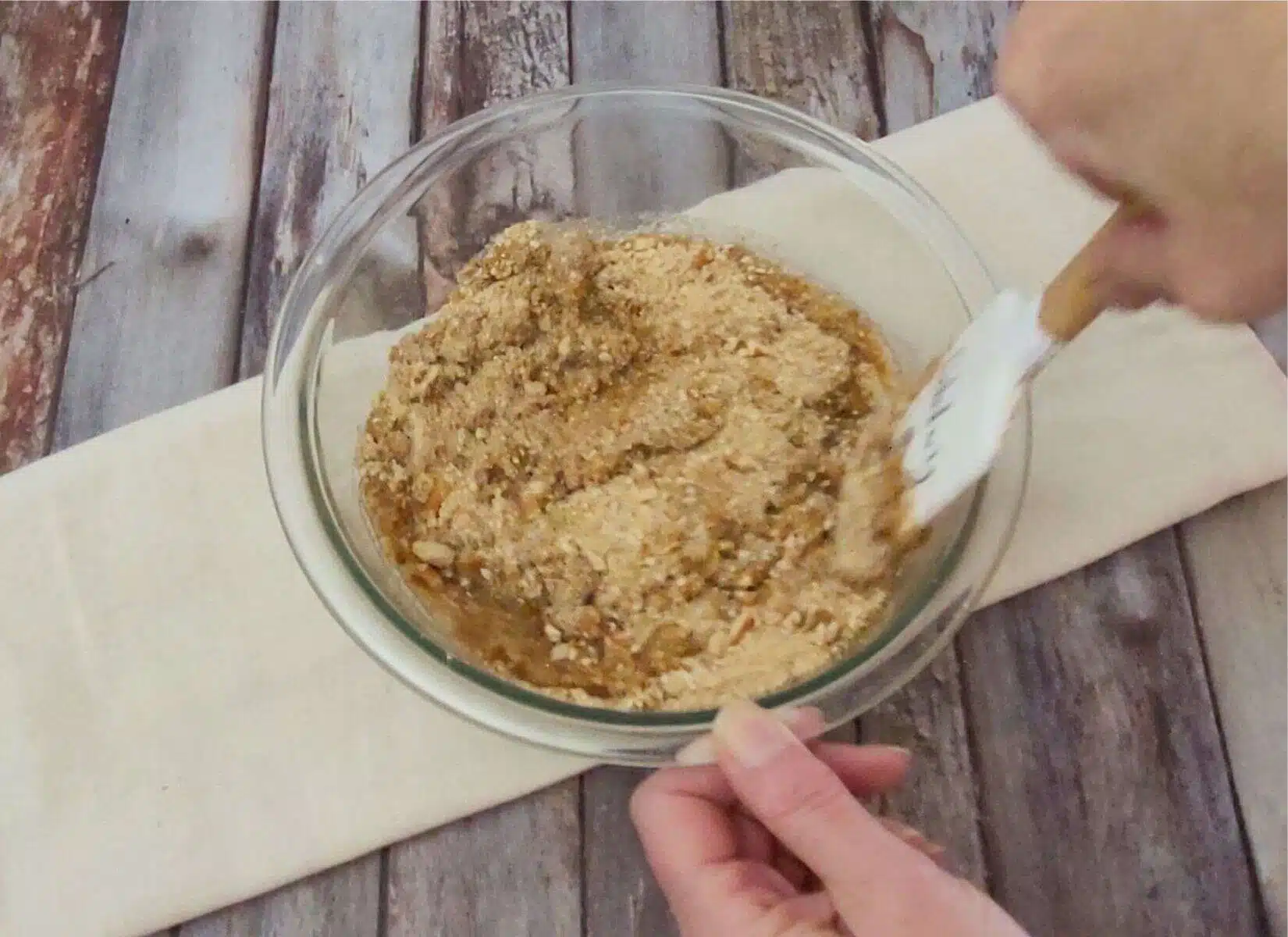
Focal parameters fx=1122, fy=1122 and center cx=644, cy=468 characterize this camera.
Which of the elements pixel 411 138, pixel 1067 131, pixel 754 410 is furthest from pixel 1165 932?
pixel 411 138

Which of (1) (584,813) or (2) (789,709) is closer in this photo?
(2) (789,709)

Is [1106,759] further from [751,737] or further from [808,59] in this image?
[808,59]

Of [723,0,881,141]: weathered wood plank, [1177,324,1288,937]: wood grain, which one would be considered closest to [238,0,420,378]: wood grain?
[723,0,881,141]: weathered wood plank

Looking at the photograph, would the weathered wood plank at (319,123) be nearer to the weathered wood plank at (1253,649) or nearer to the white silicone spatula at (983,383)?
the white silicone spatula at (983,383)

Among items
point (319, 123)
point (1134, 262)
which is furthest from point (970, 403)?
point (319, 123)

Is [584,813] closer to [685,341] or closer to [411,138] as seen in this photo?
[685,341]

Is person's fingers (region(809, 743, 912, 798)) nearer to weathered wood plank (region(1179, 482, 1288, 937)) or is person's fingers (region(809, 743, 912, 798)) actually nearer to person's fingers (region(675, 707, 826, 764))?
person's fingers (region(675, 707, 826, 764))
